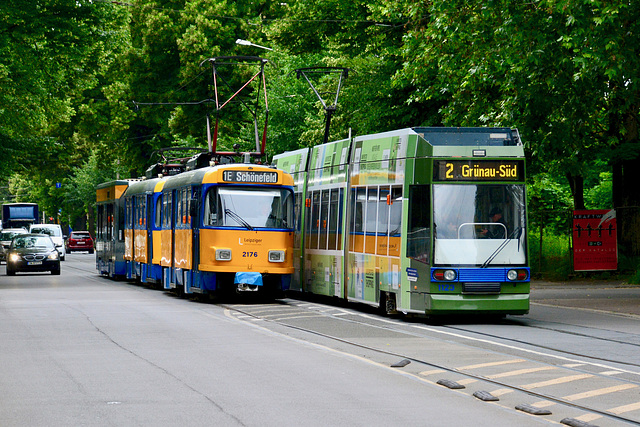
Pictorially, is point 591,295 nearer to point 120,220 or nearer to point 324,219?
point 324,219

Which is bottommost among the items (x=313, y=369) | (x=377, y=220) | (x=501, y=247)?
(x=313, y=369)

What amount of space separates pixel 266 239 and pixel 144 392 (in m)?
13.5

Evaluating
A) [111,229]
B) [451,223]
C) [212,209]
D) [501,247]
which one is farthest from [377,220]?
[111,229]

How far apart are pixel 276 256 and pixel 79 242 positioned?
6449 centimetres

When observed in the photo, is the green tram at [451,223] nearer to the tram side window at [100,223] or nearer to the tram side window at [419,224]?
the tram side window at [419,224]

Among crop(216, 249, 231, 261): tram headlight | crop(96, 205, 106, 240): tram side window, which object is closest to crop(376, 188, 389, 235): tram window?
crop(216, 249, 231, 261): tram headlight

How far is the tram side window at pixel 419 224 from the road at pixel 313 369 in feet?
4.05

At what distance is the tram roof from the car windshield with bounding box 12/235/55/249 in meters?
26.8

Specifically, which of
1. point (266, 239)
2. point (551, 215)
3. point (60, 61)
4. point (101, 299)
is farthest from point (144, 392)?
point (60, 61)

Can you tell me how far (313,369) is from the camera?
1233cm

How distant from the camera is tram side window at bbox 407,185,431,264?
18312 millimetres

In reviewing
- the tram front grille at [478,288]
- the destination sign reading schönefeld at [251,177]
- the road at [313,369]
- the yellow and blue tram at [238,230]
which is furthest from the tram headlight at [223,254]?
the tram front grille at [478,288]

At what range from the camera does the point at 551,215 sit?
35500 mm

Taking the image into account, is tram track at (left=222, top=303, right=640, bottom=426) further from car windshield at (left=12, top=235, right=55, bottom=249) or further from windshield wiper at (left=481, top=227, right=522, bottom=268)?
car windshield at (left=12, top=235, right=55, bottom=249)
